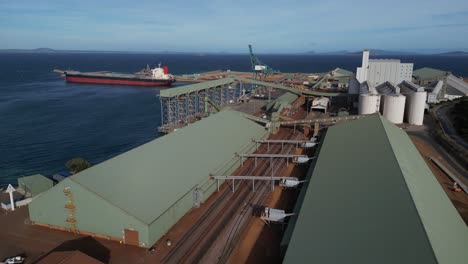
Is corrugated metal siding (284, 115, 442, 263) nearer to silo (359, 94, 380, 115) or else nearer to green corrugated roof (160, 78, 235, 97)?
silo (359, 94, 380, 115)

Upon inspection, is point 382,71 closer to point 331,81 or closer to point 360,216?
point 331,81

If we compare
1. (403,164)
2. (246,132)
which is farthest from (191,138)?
(403,164)

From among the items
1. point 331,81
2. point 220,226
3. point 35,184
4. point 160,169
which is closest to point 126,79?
point 331,81

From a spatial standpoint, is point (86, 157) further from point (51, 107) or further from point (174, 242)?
point (51, 107)

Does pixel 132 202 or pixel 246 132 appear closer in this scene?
pixel 132 202

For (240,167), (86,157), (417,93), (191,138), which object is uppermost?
(417,93)

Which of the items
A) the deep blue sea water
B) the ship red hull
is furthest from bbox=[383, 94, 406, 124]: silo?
the ship red hull
